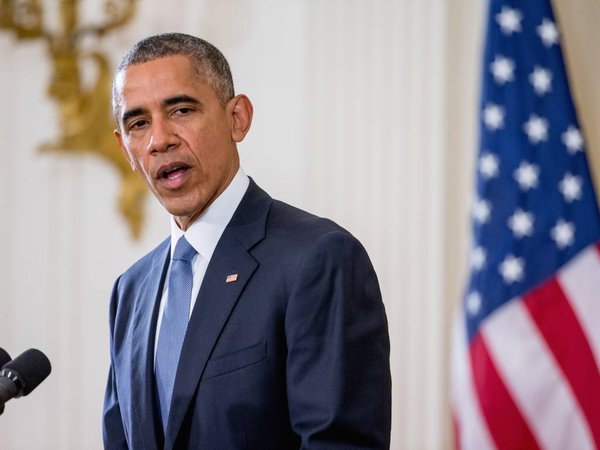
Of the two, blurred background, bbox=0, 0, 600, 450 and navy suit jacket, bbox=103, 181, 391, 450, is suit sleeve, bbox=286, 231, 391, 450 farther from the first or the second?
blurred background, bbox=0, 0, 600, 450

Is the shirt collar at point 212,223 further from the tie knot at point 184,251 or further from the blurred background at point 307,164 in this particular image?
the blurred background at point 307,164

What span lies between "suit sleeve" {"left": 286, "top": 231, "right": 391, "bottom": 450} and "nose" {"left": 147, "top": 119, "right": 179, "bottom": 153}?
0.35 metres

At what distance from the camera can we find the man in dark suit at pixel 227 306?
1624 mm

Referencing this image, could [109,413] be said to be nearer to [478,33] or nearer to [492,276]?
[492,276]

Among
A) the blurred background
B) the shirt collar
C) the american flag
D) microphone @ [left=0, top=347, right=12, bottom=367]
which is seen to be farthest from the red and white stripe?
microphone @ [left=0, top=347, right=12, bottom=367]

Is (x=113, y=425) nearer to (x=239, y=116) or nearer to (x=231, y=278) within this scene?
(x=231, y=278)

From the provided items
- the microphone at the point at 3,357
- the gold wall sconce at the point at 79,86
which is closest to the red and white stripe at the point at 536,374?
the gold wall sconce at the point at 79,86

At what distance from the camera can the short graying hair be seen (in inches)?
71.9

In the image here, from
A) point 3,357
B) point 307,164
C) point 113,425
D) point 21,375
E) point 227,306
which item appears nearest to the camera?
point 21,375

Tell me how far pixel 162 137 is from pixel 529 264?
72.4 inches

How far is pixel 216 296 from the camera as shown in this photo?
176 centimetres

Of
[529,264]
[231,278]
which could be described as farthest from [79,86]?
[231,278]

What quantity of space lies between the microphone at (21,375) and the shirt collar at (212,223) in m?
0.41

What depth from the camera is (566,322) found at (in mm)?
3205
